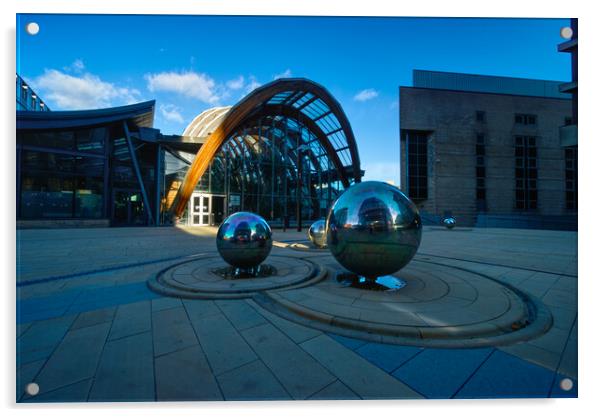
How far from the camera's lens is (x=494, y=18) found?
3.12m

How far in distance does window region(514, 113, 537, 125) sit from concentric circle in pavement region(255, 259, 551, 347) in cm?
4820

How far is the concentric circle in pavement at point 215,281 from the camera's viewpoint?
4.58 m

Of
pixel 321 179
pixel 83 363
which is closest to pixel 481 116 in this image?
pixel 321 179

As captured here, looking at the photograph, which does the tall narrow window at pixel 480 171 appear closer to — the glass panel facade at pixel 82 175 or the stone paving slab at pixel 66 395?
the glass panel facade at pixel 82 175

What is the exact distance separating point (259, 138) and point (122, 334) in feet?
94.0

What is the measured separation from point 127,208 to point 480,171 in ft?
154

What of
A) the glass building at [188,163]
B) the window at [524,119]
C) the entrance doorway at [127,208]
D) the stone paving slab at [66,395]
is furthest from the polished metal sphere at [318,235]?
the window at [524,119]

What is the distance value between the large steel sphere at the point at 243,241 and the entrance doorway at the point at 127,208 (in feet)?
76.0

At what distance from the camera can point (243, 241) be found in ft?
18.7

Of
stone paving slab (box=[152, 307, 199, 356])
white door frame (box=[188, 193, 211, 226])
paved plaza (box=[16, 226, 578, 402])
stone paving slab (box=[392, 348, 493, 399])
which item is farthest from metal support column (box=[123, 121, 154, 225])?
stone paving slab (box=[392, 348, 493, 399])

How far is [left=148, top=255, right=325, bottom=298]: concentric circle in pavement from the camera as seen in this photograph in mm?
4582

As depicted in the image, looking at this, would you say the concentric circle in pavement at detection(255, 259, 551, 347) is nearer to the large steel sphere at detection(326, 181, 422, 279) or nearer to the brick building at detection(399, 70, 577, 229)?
the large steel sphere at detection(326, 181, 422, 279)

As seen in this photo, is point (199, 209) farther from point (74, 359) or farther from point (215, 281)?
point (74, 359)

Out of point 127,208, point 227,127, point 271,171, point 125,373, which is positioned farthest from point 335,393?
point 271,171
